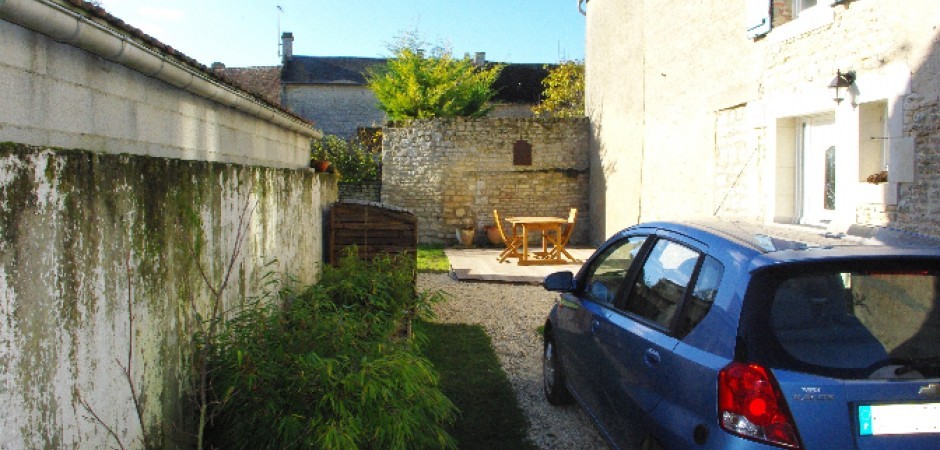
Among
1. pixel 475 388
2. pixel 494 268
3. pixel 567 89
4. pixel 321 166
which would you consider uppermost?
pixel 567 89

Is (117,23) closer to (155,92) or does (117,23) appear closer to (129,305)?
(155,92)

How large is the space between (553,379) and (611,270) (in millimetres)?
1103

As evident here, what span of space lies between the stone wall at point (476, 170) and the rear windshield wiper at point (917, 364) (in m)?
15.1

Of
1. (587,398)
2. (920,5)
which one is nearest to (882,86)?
(920,5)

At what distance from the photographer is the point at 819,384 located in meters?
2.44

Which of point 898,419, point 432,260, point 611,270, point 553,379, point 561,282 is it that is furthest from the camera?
point 432,260

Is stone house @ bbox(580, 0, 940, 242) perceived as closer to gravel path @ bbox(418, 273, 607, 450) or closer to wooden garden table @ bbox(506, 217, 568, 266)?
wooden garden table @ bbox(506, 217, 568, 266)

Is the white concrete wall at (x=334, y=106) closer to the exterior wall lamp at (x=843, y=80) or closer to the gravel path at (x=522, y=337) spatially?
the gravel path at (x=522, y=337)

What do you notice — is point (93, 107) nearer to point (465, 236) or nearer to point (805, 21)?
point (805, 21)

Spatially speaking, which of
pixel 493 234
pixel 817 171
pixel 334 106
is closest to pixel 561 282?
pixel 817 171

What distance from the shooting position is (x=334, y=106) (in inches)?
1200

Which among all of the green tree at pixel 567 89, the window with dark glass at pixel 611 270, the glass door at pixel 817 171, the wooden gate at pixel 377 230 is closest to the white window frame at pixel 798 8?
the glass door at pixel 817 171

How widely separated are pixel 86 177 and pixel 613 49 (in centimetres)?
1380

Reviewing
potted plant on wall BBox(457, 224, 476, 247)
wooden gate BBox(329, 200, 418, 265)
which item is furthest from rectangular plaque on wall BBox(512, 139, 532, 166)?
wooden gate BBox(329, 200, 418, 265)
